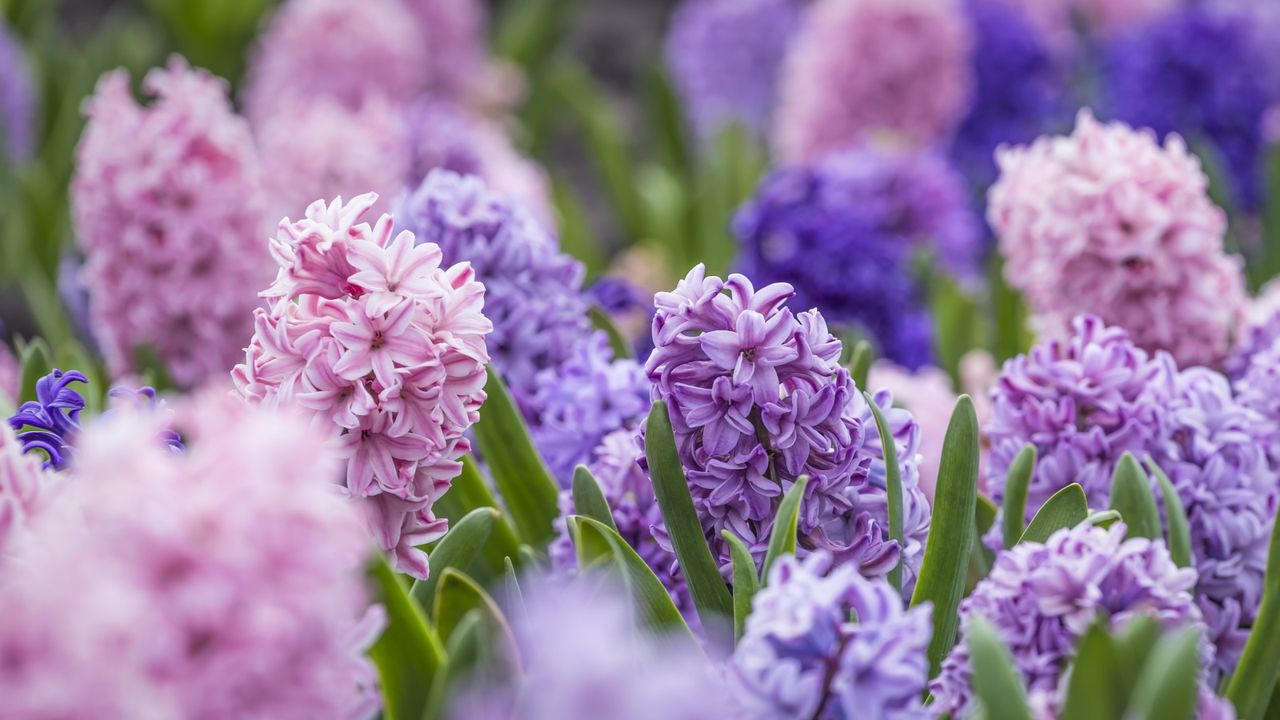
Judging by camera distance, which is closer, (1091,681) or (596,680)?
(596,680)

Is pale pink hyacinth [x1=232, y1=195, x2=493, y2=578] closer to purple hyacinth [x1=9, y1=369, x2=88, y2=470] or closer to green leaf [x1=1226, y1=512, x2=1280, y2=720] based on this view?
purple hyacinth [x1=9, y1=369, x2=88, y2=470]

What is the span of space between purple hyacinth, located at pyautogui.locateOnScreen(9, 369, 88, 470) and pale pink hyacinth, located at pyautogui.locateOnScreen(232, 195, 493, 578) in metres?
0.17

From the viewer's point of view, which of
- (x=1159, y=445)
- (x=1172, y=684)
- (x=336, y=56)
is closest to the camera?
(x=1172, y=684)

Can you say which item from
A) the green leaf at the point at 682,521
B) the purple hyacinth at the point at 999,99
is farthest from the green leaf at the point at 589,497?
the purple hyacinth at the point at 999,99

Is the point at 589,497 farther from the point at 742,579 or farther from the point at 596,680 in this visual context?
the point at 596,680

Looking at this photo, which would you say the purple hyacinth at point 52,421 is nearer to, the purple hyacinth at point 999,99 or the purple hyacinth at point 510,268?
the purple hyacinth at point 510,268

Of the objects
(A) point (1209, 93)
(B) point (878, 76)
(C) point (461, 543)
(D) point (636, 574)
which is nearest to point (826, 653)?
(D) point (636, 574)

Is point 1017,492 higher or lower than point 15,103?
lower

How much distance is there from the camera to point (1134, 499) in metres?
1.01

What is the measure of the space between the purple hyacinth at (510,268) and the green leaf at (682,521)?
15.1 inches

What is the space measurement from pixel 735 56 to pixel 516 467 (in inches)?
123

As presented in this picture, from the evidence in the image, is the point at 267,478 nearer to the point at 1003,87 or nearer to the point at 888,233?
the point at 888,233

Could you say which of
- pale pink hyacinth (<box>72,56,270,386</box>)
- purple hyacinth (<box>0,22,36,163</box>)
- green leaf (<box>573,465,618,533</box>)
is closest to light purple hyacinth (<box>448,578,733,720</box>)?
green leaf (<box>573,465,618,533</box>)

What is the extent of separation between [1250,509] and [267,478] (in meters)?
0.89
